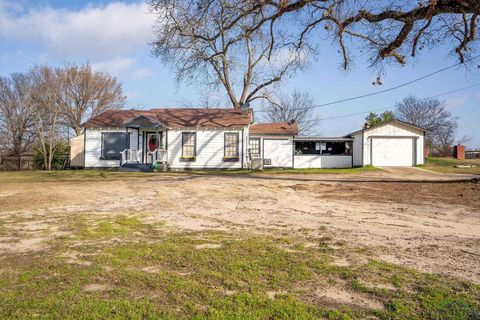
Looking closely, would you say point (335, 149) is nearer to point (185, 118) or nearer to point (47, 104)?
point (185, 118)

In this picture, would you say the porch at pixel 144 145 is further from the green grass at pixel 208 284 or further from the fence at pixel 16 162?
the green grass at pixel 208 284

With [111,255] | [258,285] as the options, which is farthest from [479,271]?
[111,255]

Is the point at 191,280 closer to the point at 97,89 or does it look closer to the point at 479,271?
the point at 479,271

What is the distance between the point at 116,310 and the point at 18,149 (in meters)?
37.0

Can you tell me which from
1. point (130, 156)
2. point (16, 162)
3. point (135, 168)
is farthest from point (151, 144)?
point (16, 162)

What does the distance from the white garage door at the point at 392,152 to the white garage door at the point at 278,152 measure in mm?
6440

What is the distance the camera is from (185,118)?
24094 millimetres

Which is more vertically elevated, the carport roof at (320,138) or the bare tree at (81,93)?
the bare tree at (81,93)

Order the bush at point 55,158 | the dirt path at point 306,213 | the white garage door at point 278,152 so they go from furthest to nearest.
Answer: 1. the bush at point 55,158
2. the white garage door at point 278,152
3. the dirt path at point 306,213

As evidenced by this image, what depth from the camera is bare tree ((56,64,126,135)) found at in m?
39.1

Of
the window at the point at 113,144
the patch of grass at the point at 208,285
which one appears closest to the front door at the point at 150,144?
the window at the point at 113,144

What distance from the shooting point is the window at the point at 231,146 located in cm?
2287

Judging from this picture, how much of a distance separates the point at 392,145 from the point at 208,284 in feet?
84.2

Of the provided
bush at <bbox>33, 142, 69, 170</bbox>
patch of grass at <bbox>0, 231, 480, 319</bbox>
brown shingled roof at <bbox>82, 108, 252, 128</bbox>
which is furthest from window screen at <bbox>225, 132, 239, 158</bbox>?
patch of grass at <bbox>0, 231, 480, 319</bbox>
